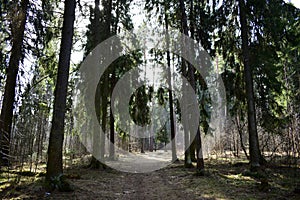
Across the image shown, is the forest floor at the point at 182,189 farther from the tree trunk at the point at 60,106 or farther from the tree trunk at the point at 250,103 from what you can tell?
the tree trunk at the point at 250,103

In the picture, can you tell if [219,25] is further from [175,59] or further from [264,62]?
[175,59]

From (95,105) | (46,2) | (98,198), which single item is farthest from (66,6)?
(95,105)

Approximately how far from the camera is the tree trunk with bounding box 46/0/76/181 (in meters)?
5.88

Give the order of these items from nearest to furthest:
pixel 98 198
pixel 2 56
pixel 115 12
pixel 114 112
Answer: pixel 98 198 < pixel 2 56 < pixel 115 12 < pixel 114 112

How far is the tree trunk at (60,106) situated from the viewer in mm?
5875

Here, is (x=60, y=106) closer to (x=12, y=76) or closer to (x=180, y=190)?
(x=180, y=190)

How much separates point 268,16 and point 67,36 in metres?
7.22

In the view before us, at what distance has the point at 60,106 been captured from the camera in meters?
6.16

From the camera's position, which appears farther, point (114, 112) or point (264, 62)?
point (114, 112)

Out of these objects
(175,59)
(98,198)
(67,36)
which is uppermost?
(175,59)

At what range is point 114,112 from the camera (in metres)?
15.0

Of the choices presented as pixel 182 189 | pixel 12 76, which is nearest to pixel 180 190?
pixel 182 189

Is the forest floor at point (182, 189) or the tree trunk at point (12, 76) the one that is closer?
the forest floor at point (182, 189)

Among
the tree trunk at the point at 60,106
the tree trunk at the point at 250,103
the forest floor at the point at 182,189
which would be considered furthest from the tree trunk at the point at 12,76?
the tree trunk at the point at 250,103
